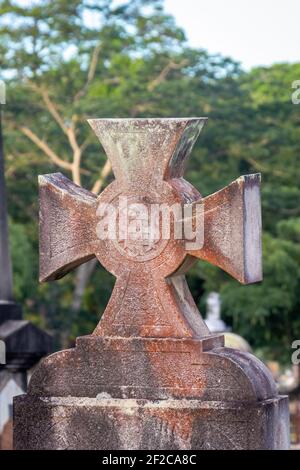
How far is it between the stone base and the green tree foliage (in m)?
18.2

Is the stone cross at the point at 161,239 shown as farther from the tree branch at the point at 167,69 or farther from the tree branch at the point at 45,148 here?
the tree branch at the point at 167,69

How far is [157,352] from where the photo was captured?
22.9ft

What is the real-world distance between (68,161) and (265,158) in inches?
160

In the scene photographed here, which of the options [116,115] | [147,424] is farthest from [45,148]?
[147,424]

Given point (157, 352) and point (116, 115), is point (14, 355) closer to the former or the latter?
point (157, 352)

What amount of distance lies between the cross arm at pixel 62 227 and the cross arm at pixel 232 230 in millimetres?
672

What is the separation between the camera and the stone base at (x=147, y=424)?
6738 millimetres

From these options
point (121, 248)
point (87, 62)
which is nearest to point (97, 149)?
point (87, 62)

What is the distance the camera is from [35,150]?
28.0 m

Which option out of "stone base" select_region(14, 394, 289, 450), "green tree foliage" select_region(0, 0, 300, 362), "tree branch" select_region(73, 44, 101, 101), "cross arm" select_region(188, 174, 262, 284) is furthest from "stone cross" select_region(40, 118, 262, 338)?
"tree branch" select_region(73, 44, 101, 101)

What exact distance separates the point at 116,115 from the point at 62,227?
61.8ft

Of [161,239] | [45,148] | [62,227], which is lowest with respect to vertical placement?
[161,239]

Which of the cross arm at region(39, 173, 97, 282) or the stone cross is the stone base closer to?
the stone cross

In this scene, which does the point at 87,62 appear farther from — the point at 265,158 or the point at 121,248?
the point at 121,248
